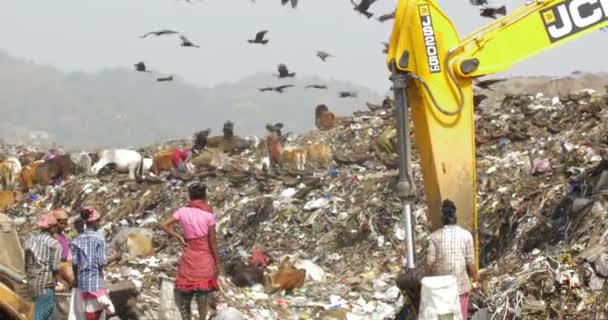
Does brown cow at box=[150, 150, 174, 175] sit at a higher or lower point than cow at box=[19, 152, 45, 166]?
lower

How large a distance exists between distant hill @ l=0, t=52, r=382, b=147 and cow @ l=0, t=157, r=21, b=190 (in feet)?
219

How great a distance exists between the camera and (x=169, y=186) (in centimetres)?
1569

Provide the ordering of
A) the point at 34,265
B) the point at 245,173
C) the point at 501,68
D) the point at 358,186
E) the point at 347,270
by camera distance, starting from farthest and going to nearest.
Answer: the point at 245,173 < the point at 358,186 < the point at 347,270 < the point at 501,68 < the point at 34,265

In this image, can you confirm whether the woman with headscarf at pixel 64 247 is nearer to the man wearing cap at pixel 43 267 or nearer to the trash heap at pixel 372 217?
the man wearing cap at pixel 43 267

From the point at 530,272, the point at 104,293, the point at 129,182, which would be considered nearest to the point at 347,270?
the point at 530,272

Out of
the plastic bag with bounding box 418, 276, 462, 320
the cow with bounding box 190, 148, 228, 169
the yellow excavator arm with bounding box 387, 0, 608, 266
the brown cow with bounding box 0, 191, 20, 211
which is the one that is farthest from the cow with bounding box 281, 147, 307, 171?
the plastic bag with bounding box 418, 276, 462, 320

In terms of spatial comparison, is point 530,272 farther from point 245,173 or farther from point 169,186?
point 169,186

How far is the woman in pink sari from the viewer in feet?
24.9

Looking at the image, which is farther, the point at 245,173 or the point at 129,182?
the point at 129,182

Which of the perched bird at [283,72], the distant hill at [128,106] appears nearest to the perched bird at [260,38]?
the perched bird at [283,72]

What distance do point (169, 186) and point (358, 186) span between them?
3727mm

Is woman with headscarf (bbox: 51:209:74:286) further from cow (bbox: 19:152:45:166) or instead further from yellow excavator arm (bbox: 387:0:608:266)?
cow (bbox: 19:152:45:166)

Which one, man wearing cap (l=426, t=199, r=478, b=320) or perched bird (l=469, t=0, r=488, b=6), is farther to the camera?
perched bird (l=469, t=0, r=488, b=6)

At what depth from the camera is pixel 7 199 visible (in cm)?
1733
